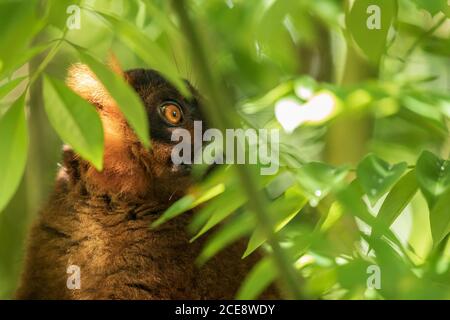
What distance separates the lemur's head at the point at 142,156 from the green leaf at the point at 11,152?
87 cm

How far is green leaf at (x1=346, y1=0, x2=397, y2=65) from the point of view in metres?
1.92

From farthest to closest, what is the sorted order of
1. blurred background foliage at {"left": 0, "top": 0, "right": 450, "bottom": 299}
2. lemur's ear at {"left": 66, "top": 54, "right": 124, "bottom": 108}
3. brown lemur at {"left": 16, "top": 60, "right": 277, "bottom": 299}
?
lemur's ear at {"left": 66, "top": 54, "right": 124, "bottom": 108}
brown lemur at {"left": 16, "top": 60, "right": 277, "bottom": 299}
blurred background foliage at {"left": 0, "top": 0, "right": 450, "bottom": 299}

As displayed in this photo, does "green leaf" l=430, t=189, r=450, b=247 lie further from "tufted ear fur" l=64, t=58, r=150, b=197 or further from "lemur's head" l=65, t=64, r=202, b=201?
"tufted ear fur" l=64, t=58, r=150, b=197

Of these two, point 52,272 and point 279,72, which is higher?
point 279,72

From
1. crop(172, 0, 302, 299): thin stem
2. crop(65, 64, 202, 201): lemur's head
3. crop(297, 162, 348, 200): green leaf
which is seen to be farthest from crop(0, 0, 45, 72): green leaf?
crop(65, 64, 202, 201): lemur's head

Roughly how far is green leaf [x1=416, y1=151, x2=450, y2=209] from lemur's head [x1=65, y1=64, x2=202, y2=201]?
871 millimetres

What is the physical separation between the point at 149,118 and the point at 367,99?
748 mm

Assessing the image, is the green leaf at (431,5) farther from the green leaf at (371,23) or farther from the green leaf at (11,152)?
the green leaf at (11,152)

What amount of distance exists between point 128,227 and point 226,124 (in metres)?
1.19

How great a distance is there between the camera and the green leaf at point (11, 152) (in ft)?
5.06

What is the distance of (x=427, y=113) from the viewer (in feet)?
6.32
